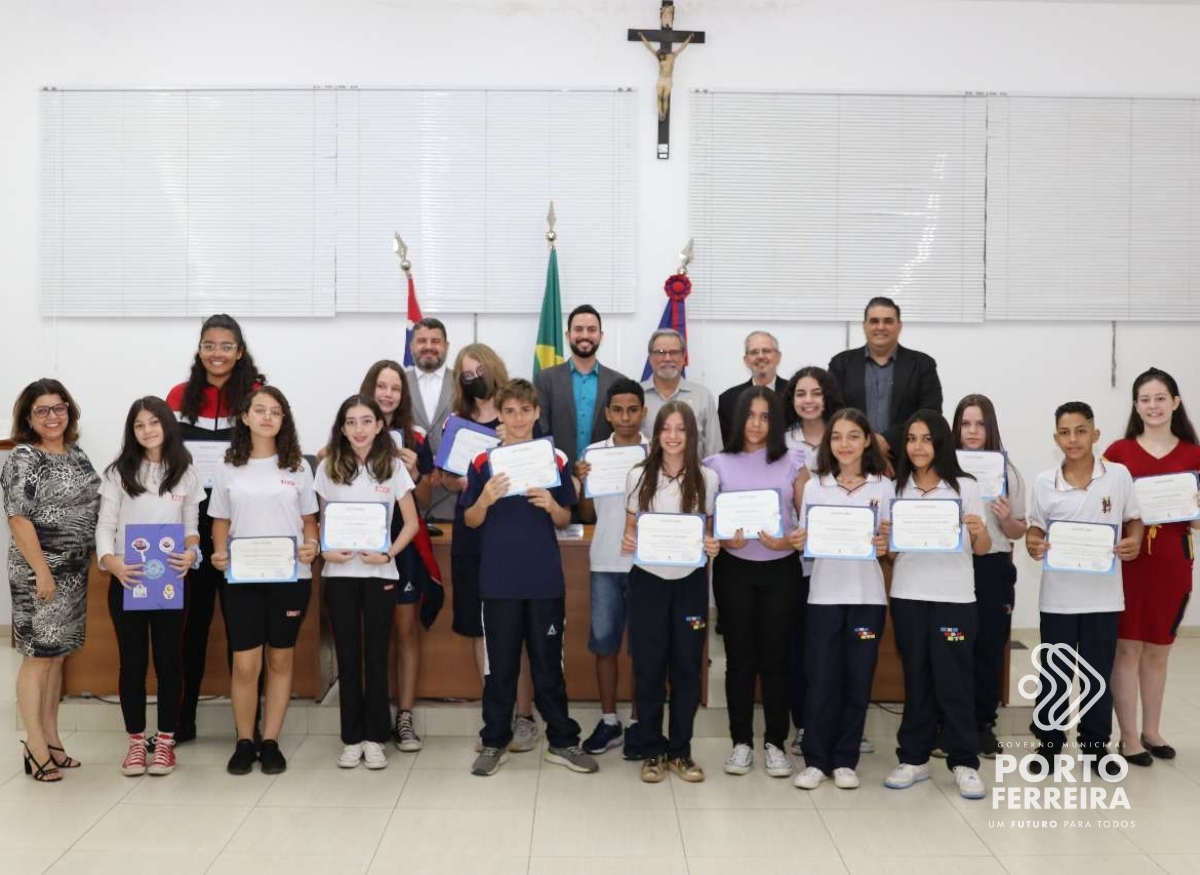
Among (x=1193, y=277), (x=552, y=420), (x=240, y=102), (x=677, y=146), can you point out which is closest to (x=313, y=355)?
(x=240, y=102)

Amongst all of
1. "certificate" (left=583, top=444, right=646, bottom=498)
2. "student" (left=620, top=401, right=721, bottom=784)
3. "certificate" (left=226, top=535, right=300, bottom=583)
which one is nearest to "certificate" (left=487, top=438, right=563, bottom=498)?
"certificate" (left=583, top=444, right=646, bottom=498)

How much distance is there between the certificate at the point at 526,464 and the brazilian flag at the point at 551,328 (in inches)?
95.2

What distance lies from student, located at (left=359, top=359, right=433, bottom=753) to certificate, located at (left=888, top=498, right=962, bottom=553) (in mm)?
1953

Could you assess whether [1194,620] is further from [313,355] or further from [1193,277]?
[313,355]

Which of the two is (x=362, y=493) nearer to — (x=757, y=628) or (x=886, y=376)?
(x=757, y=628)

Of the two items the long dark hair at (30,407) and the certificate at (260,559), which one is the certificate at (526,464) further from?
the long dark hair at (30,407)

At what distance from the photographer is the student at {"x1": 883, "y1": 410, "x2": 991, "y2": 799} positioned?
12.9ft

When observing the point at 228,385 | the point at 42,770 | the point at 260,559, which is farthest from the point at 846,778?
the point at 42,770

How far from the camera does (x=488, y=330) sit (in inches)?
262

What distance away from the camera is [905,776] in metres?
4.03

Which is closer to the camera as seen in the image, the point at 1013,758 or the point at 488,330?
the point at 1013,758

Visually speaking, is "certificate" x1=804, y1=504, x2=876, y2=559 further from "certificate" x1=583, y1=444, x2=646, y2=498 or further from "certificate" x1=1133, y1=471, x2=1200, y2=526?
"certificate" x1=1133, y1=471, x2=1200, y2=526

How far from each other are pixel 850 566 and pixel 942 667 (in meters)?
0.51

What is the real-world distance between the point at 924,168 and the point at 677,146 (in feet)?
5.17
